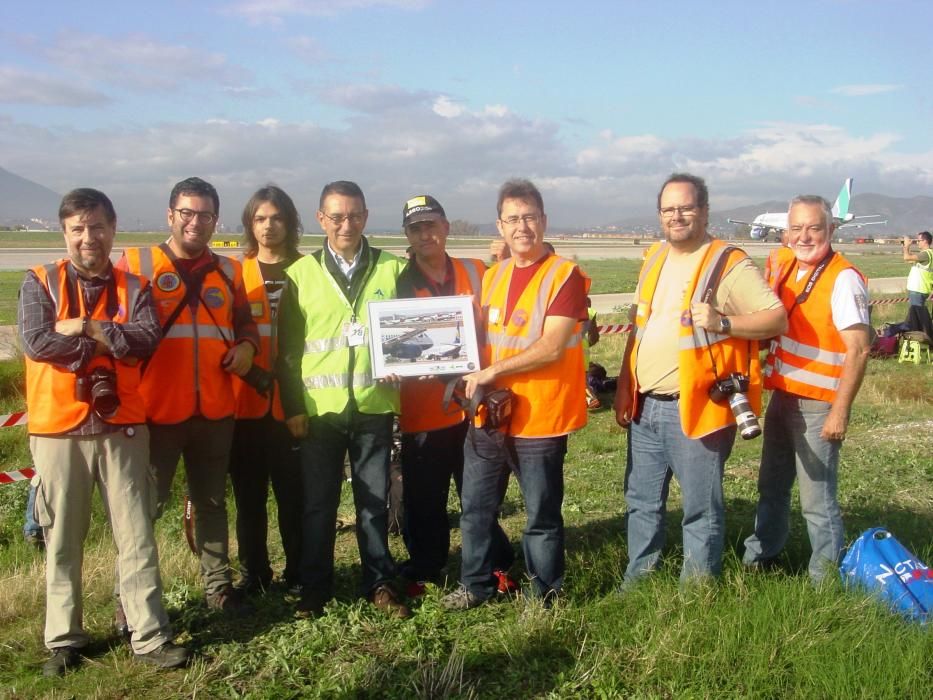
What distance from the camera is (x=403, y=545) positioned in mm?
5523

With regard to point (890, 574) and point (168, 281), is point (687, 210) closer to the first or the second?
point (890, 574)

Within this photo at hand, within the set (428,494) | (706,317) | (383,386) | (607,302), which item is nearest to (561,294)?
(706,317)

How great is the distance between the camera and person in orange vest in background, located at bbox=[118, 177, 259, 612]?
4.12m

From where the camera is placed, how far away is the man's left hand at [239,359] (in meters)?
4.26

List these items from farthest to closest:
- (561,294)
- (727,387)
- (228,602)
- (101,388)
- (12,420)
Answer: (12,420), (228,602), (561,294), (727,387), (101,388)

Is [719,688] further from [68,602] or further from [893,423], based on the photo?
[893,423]

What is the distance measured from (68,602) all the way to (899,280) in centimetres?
3731

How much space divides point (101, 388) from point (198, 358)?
622mm

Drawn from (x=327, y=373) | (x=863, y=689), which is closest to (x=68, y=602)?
(x=327, y=373)

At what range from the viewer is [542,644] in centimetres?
382

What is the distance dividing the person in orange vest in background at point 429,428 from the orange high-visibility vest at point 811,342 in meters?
1.73

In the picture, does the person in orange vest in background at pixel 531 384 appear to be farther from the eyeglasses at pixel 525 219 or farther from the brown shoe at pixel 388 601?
the brown shoe at pixel 388 601

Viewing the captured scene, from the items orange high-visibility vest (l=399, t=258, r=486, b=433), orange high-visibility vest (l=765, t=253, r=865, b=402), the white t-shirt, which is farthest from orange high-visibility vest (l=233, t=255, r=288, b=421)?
the white t-shirt

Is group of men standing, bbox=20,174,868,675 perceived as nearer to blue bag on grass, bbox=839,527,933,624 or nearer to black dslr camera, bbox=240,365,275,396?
black dslr camera, bbox=240,365,275,396
